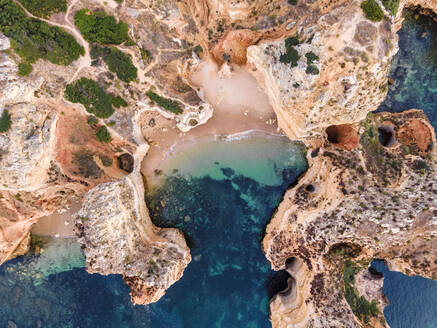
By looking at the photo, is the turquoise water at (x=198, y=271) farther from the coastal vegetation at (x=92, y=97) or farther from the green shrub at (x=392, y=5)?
the green shrub at (x=392, y=5)

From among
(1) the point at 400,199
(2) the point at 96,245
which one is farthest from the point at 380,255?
(2) the point at 96,245

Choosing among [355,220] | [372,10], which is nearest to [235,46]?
[372,10]

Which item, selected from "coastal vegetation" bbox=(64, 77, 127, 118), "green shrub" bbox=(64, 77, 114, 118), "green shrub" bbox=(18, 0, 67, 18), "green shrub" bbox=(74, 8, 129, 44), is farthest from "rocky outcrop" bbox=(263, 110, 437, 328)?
"green shrub" bbox=(18, 0, 67, 18)

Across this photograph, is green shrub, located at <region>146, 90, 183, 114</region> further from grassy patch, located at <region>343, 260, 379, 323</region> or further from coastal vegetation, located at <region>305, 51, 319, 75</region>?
grassy patch, located at <region>343, 260, 379, 323</region>

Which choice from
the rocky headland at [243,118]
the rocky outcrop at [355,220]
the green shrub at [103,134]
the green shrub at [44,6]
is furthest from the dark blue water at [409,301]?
the green shrub at [44,6]

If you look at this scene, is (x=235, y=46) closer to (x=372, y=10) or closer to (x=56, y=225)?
(x=372, y=10)

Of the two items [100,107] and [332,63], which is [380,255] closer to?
[332,63]
